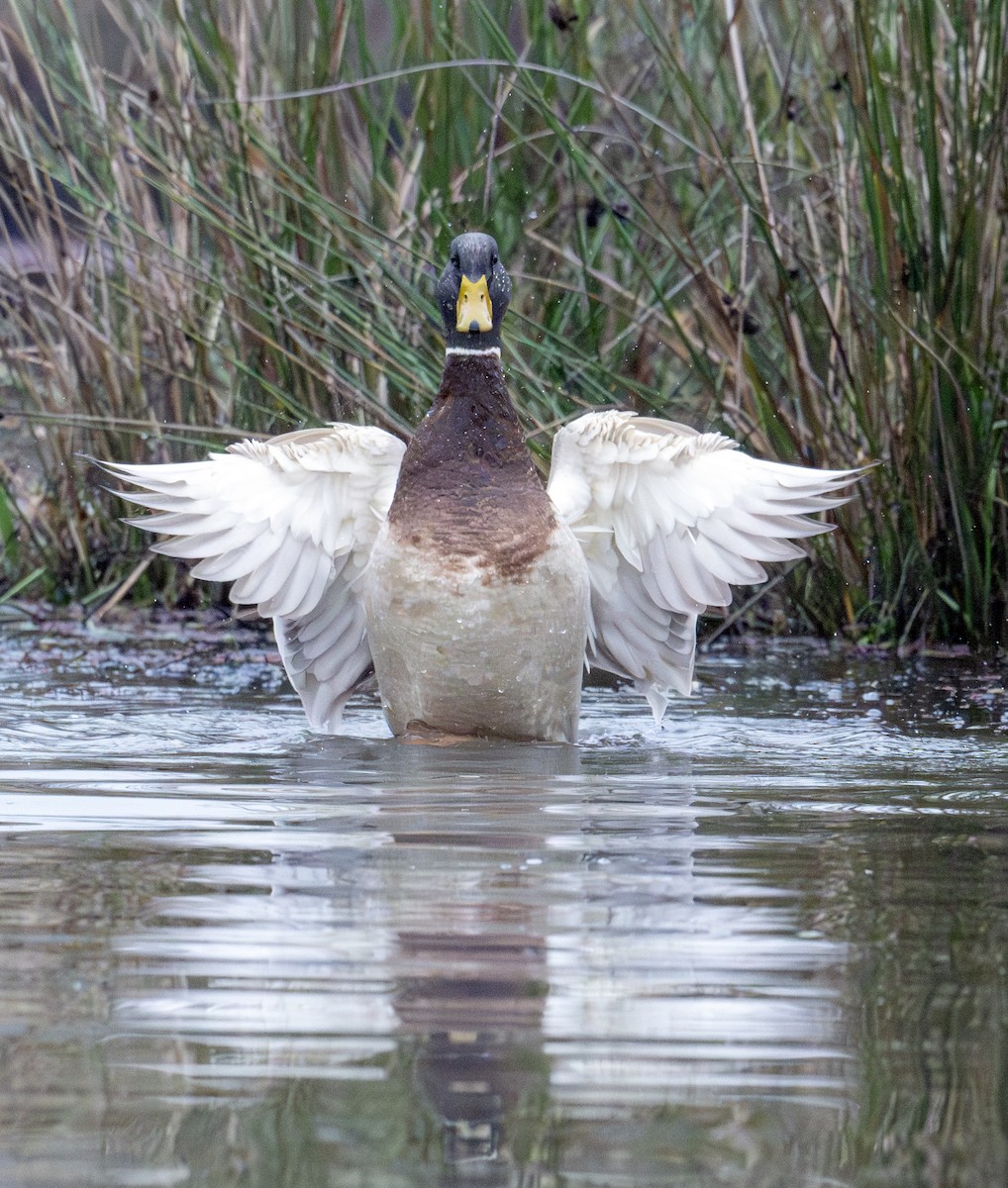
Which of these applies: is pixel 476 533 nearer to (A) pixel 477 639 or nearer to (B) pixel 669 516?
(A) pixel 477 639

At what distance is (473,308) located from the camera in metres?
5.41

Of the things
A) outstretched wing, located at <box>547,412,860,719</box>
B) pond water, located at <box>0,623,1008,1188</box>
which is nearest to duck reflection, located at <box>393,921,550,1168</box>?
pond water, located at <box>0,623,1008,1188</box>

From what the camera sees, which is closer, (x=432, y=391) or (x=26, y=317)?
(x=432, y=391)

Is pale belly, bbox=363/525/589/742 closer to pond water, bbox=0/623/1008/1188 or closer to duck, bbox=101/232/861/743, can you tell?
duck, bbox=101/232/861/743

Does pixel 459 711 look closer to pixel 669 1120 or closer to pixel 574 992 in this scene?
pixel 574 992

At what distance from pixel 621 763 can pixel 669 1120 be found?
9.03 ft

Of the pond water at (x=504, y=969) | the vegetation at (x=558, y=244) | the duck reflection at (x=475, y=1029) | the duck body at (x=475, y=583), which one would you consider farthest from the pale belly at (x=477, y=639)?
the duck reflection at (x=475, y=1029)

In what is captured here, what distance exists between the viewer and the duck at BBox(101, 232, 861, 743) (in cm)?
522

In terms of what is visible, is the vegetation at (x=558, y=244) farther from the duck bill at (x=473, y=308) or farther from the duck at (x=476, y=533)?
the duck at (x=476, y=533)

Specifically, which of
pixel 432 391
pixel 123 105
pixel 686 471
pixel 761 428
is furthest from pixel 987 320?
pixel 123 105

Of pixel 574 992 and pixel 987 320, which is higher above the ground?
pixel 987 320

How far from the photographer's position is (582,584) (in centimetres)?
540

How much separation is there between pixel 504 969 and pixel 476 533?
263 cm

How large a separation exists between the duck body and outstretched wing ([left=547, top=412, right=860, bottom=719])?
0.18 m
